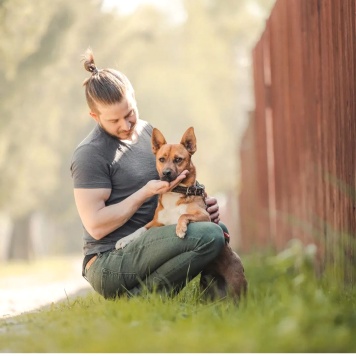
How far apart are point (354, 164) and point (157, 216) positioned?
1.22m

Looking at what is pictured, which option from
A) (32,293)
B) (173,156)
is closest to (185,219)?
(173,156)

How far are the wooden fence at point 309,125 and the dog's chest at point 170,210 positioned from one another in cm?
62

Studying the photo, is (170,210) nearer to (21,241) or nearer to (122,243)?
(122,243)

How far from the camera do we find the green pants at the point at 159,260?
15.9 feet

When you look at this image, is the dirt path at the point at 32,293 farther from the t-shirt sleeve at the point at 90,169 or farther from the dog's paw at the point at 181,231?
the dog's paw at the point at 181,231

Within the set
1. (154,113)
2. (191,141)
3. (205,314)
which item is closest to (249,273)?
(191,141)

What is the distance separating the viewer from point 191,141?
5398 mm

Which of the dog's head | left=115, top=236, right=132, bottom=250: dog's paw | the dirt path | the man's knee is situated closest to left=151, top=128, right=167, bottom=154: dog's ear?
the dog's head

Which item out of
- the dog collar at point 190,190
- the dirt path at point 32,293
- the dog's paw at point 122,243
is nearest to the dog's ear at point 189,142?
the dog collar at point 190,190

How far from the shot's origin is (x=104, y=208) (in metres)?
5.16

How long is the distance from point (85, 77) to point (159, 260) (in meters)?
17.2

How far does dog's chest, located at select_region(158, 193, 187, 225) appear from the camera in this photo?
5.18 meters

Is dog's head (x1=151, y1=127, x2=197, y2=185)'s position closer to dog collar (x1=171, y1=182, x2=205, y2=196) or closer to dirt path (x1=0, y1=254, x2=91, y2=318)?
dog collar (x1=171, y1=182, x2=205, y2=196)

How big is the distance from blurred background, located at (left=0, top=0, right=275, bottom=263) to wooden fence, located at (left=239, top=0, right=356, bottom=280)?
4.95ft
